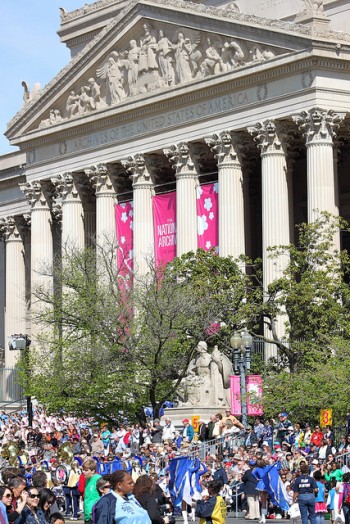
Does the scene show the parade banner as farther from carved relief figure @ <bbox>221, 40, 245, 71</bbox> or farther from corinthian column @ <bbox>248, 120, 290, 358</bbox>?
carved relief figure @ <bbox>221, 40, 245, 71</bbox>

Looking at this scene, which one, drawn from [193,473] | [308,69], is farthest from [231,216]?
[193,473]

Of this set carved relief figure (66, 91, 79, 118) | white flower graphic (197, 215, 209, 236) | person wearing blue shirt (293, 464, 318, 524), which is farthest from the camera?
carved relief figure (66, 91, 79, 118)

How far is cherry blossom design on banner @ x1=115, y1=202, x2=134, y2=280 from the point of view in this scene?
236ft

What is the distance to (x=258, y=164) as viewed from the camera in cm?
7481

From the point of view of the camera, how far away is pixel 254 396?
166 feet

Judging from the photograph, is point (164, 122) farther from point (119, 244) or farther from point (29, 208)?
point (29, 208)

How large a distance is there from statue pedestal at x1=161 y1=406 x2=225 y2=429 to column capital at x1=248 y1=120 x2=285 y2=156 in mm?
16869

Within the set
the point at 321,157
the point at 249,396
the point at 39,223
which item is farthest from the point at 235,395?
the point at 39,223

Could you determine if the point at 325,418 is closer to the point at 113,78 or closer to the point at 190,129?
the point at 190,129

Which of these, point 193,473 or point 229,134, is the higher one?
point 229,134

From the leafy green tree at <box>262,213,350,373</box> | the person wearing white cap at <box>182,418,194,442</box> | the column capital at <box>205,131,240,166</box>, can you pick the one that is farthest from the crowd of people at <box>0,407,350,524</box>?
the column capital at <box>205,131,240,166</box>

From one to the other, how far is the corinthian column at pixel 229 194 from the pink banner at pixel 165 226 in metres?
3.89

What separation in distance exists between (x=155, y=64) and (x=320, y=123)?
12.7m

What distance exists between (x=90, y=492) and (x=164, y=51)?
4921 centimetres
